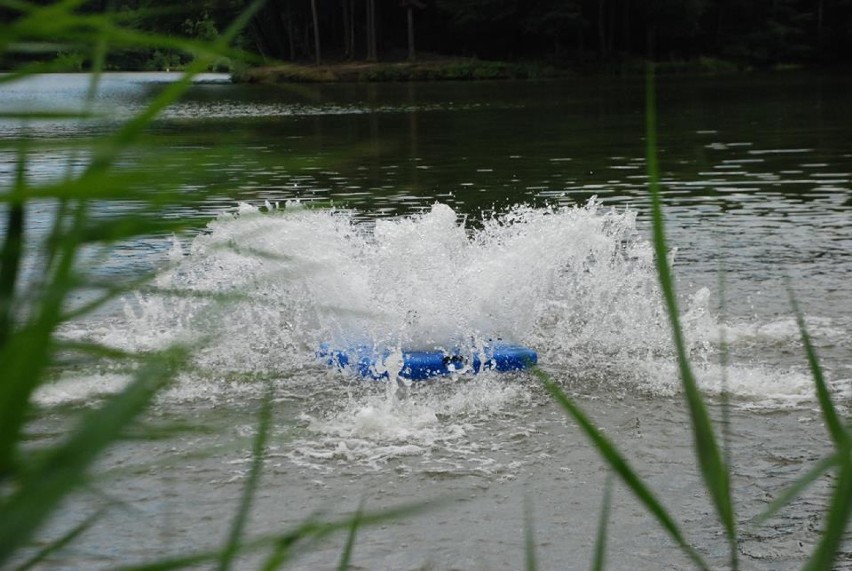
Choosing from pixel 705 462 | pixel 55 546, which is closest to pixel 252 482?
pixel 55 546

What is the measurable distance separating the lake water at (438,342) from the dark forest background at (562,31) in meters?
43.7

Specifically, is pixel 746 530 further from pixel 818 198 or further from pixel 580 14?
pixel 580 14

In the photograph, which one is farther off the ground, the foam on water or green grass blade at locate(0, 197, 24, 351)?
green grass blade at locate(0, 197, 24, 351)

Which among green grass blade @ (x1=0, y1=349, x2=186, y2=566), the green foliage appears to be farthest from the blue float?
green grass blade @ (x1=0, y1=349, x2=186, y2=566)

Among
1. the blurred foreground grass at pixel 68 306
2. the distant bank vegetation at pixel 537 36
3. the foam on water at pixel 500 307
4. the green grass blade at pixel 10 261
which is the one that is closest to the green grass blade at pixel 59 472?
the blurred foreground grass at pixel 68 306

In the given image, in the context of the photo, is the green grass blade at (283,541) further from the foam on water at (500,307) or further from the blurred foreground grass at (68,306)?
the foam on water at (500,307)

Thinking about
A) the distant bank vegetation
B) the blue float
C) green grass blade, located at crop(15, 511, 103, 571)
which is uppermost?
the distant bank vegetation

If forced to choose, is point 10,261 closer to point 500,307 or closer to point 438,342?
point 438,342

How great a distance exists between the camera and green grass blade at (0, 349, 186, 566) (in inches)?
31.8

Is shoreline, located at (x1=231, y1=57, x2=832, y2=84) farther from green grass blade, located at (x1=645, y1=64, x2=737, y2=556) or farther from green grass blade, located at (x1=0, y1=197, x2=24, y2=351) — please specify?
green grass blade, located at (x1=0, y1=197, x2=24, y2=351)

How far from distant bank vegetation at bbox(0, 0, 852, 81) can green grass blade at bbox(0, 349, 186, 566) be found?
55329mm

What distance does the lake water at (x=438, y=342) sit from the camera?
1168mm

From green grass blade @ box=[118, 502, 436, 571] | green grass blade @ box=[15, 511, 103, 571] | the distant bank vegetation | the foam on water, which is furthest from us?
the distant bank vegetation

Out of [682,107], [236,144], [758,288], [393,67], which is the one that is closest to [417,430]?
[758,288]
